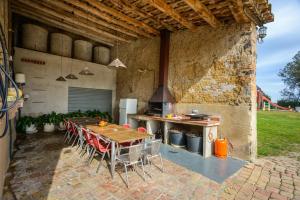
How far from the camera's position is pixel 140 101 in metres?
7.64

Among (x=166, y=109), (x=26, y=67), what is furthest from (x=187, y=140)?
(x=26, y=67)

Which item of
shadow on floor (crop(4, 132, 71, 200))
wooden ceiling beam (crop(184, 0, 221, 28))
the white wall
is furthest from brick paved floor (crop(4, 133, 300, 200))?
wooden ceiling beam (crop(184, 0, 221, 28))

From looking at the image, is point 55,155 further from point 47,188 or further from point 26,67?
point 26,67

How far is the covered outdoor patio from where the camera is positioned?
10.2 ft

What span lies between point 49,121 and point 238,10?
7579 mm

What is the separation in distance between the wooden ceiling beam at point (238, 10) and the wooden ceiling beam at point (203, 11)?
0.59 m

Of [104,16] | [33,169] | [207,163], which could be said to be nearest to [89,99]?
[104,16]

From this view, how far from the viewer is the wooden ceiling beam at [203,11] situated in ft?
13.8

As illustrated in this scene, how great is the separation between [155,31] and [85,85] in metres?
4.33

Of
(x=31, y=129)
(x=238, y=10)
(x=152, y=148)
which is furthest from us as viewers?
(x=31, y=129)

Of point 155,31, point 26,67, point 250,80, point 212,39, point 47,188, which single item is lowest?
point 47,188

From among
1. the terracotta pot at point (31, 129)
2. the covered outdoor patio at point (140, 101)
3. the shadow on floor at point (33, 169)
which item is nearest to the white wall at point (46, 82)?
the covered outdoor patio at point (140, 101)

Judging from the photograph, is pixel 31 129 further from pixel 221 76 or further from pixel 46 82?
pixel 221 76

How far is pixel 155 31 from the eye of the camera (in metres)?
6.54
